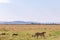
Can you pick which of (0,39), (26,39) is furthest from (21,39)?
(0,39)

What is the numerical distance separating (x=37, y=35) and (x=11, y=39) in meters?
5.62

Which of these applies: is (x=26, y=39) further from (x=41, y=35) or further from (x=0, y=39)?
(x=41, y=35)

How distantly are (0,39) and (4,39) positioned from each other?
20.4 inches

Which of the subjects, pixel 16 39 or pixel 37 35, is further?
pixel 37 35

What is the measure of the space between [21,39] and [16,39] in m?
0.59

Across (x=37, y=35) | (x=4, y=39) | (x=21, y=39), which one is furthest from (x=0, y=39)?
(x=37, y=35)

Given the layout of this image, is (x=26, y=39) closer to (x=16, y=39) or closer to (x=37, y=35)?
(x=16, y=39)

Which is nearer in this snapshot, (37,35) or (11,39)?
(11,39)

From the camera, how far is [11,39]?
25516 mm

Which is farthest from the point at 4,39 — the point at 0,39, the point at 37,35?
the point at 37,35

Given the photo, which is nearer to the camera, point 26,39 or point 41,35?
point 26,39

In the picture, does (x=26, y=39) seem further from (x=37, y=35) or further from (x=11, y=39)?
(x=37, y=35)

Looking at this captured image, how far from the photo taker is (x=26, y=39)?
25875mm

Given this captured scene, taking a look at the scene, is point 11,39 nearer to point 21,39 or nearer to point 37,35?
point 21,39
